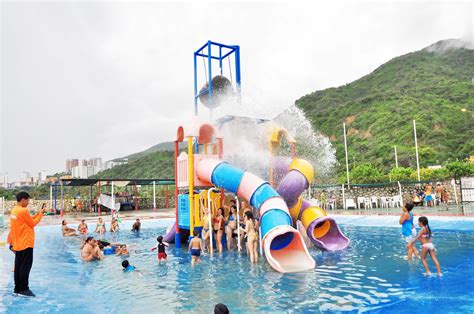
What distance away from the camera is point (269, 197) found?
845cm

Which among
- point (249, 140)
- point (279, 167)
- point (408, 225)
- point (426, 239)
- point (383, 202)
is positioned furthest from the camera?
point (383, 202)

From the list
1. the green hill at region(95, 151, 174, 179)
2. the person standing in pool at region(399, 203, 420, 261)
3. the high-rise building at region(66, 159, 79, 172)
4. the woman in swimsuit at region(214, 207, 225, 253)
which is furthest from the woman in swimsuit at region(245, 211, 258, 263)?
the high-rise building at region(66, 159, 79, 172)

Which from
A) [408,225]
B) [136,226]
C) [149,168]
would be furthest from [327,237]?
[149,168]

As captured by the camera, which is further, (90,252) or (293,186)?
(90,252)

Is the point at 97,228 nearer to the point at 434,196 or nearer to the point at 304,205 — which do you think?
the point at 304,205

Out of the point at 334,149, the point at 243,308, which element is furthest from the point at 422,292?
the point at 334,149

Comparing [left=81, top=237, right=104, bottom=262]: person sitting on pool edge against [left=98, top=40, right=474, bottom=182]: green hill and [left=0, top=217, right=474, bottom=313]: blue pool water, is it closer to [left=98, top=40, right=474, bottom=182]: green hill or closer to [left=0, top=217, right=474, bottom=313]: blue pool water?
[left=0, top=217, right=474, bottom=313]: blue pool water

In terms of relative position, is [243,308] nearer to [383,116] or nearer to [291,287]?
[291,287]

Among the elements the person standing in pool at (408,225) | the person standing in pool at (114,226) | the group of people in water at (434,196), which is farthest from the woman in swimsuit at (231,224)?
the group of people in water at (434,196)

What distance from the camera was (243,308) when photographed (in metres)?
5.16

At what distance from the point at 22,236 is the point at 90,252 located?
4.26 meters

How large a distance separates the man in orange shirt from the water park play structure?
429cm

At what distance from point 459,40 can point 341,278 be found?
313 feet

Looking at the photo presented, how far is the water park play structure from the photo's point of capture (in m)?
7.97
